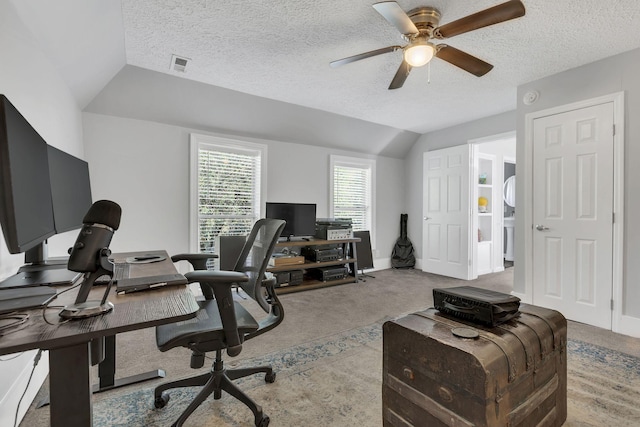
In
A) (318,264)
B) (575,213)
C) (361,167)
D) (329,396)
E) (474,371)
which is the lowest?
(329,396)

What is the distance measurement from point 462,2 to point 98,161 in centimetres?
366

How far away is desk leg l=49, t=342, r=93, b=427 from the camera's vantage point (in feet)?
2.55

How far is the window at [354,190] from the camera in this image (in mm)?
5020

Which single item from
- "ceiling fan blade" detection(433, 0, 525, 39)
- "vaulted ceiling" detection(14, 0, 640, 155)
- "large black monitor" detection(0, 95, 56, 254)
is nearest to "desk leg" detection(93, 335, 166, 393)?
"large black monitor" detection(0, 95, 56, 254)

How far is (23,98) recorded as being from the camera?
170cm

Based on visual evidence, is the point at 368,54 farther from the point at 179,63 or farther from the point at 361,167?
the point at 361,167

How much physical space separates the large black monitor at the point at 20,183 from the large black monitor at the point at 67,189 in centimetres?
25

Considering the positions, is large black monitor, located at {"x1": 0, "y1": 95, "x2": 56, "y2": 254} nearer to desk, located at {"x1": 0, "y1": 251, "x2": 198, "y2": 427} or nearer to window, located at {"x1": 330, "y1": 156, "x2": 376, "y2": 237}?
desk, located at {"x1": 0, "y1": 251, "x2": 198, "y2": 427}

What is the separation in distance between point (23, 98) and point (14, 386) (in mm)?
1554

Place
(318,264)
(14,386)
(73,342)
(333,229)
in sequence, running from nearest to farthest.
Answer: (73,342)
(14,386)
(318,264)
(333,229)

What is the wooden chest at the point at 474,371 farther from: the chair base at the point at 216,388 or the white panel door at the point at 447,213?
the white panel door at the point at 447,213

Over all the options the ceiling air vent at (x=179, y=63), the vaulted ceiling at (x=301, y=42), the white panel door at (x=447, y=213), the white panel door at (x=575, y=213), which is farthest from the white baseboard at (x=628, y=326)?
the ceiling air vent at (x=179, y=63)

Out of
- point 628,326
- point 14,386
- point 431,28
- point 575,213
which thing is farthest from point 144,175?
point 628,326

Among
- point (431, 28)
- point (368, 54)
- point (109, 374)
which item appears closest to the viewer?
point (109, 374)
